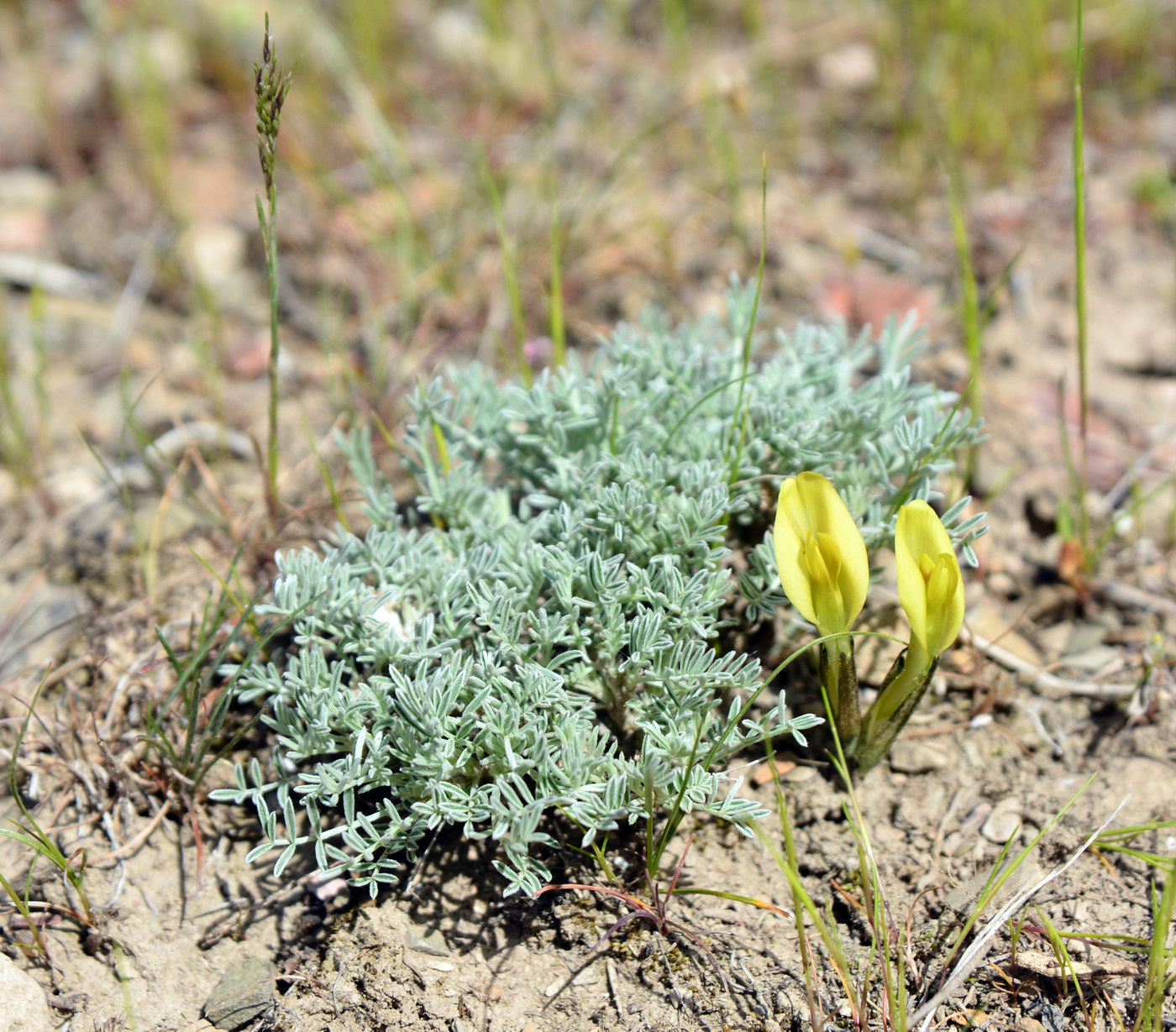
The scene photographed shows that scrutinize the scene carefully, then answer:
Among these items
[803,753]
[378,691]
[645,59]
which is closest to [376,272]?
[645,59]

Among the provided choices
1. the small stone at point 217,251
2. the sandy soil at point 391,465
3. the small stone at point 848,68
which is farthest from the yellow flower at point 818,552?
the small stone at point 848,68

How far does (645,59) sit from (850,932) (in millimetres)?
3922

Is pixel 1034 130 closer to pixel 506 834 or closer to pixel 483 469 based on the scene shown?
pixel 483 469

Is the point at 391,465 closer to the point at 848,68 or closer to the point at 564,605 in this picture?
the point at 564,605

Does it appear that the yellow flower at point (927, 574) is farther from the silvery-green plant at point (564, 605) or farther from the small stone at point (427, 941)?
the small stone at point (427, 941)

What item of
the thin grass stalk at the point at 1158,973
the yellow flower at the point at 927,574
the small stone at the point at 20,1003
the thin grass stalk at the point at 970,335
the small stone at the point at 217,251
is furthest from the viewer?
the small stone at the point at 217,251

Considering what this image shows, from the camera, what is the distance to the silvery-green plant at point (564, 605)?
197 cm

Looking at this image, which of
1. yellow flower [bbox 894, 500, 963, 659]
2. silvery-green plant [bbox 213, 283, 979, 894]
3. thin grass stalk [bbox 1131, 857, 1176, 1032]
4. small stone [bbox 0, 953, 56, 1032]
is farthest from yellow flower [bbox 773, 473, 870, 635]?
small stone [bbox 0, 953, 56, 1032]

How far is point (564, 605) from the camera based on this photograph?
2.09 meters

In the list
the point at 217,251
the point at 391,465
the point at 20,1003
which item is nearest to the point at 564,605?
the point at 391,465

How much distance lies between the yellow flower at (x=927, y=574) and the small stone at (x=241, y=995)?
1.44m

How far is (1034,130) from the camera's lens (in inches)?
154

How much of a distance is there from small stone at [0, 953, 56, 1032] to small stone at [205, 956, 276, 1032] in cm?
31

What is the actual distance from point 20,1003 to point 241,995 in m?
0.41
